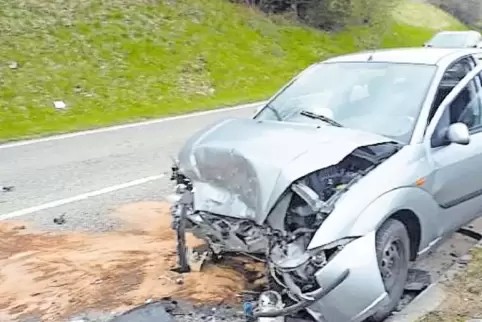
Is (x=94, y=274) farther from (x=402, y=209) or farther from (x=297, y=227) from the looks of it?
(x=402, y=209)

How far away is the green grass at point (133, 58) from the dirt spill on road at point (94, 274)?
693 centimetres

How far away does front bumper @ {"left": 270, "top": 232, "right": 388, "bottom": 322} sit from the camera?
4.33 m

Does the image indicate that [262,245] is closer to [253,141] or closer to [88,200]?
[253,141]

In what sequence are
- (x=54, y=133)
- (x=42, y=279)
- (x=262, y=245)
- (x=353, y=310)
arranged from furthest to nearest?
(x=54, y=133)
(x=42, y=279)
(x=262, y=245)
(x=353, y=310)

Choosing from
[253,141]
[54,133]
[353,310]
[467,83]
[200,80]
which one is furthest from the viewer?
[200,80]

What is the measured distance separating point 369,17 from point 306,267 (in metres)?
29.4

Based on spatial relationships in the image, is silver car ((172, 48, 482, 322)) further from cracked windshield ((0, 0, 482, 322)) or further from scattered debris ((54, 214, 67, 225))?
scattered debris ((54, 214, 67, 225))

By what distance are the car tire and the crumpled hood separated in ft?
2.04

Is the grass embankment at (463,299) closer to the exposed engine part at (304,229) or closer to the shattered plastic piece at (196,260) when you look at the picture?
the exposed engine part at (304,229)

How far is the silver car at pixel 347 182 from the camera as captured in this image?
175 inches

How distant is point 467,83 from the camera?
19.5ft

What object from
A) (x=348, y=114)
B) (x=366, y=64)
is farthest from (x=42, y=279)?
(x=366, y=64)

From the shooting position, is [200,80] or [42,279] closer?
[42,279]

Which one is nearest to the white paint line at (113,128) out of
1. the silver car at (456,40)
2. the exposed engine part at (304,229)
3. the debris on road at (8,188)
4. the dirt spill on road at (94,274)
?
the debris on road at (8,188)
